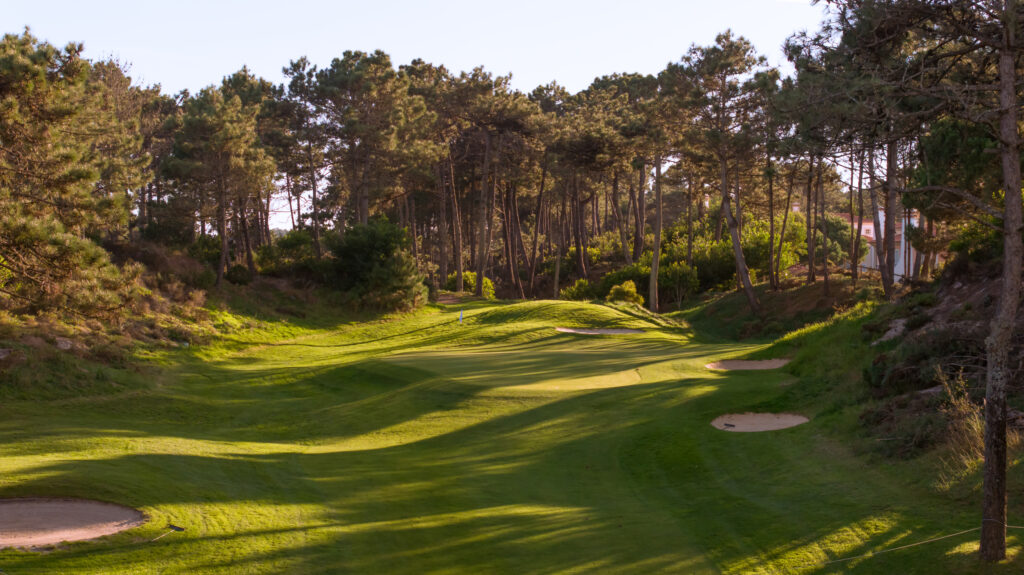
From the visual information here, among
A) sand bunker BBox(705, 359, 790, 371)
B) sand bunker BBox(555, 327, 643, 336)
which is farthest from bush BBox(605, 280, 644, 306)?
sand bunker BBox(705, 359, 790, 371)

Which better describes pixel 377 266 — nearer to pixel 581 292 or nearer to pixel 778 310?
pixel 581 292

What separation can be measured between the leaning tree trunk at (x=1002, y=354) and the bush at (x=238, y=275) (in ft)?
131

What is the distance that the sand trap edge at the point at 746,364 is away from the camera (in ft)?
72.1


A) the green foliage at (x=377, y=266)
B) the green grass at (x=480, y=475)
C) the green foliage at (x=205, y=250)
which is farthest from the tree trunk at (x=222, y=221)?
the green grass at (x=480, y=475)

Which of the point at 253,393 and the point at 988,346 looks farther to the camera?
the point at 253,393

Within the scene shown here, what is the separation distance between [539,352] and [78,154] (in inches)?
626

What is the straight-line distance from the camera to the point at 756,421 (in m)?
14.8

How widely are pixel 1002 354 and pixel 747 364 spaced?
1557 centimetres

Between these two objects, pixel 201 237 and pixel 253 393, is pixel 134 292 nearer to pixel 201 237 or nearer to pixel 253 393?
pixel 253 393

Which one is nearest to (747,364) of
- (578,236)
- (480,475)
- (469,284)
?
(480,475)

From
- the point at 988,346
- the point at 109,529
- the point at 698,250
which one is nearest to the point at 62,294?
the point at 109,529

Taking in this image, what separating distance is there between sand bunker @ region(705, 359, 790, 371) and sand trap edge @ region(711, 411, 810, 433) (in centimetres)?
678

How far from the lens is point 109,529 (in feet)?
28.4

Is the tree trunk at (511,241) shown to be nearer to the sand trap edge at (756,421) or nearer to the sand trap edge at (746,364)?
the sand trap edge at (746,364)
